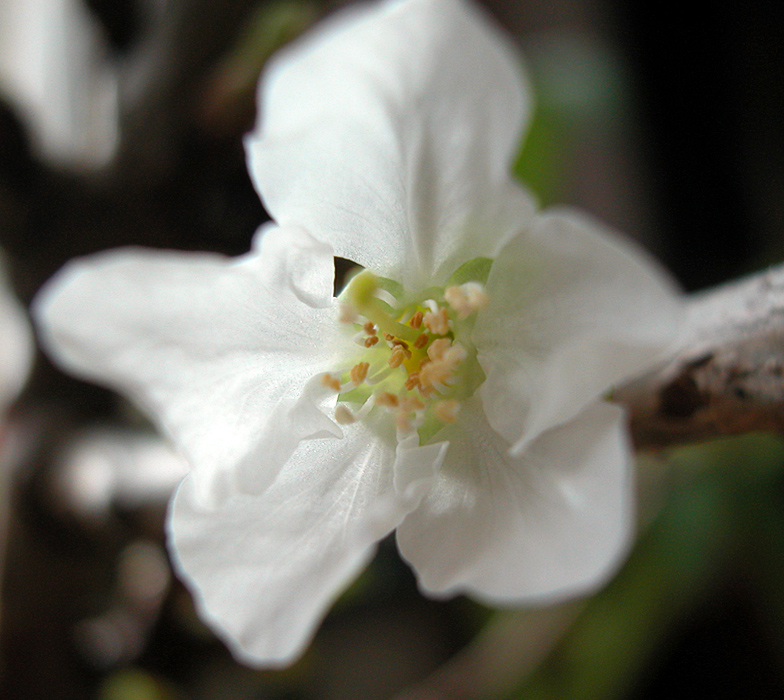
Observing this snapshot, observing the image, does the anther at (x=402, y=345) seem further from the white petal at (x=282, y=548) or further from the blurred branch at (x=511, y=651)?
the blurred branch at (x=511, y=651)

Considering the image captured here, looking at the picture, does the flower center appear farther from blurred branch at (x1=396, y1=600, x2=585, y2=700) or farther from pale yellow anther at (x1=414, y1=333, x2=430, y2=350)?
blurred branch at (x1=396, y1=600, x2=585, y2=700)

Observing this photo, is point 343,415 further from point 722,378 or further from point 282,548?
point 722,378

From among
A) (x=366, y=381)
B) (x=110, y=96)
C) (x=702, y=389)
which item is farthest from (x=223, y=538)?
(x=110, y=96)

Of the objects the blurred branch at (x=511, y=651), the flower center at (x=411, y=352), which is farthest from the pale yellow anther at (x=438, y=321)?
the blurred branch at (x=511, y=651)

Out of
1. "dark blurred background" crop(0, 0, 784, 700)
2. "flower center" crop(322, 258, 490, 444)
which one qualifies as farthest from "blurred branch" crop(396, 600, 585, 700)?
"flower center" crop(322, 258, 490, 444)

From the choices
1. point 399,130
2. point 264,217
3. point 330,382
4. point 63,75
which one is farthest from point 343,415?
point 63,75

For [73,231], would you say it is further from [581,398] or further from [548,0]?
[548,0]
